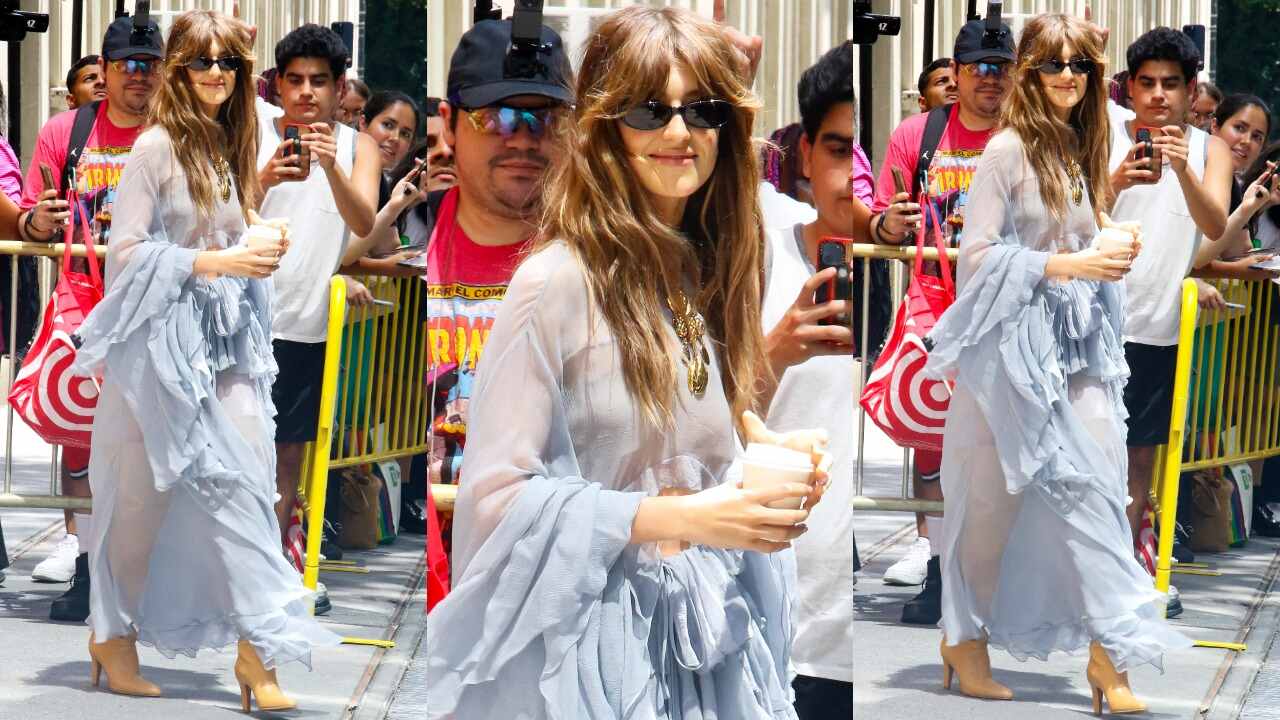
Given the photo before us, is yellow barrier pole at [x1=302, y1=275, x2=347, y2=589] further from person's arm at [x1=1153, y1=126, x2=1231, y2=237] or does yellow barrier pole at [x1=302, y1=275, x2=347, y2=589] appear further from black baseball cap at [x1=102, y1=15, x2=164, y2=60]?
person's arm at [x1=1153, y1=126, x2=1231, y2=237]

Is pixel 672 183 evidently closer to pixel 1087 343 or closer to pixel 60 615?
pixel 1087 343

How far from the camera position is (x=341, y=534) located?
4.19 meters

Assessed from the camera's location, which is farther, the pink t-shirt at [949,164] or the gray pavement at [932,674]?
the gray pavement at [932,674]

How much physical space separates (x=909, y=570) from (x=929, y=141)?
1.02m

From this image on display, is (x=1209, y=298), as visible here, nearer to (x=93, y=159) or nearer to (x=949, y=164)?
(x=949, y=164)

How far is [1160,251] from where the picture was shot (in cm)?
464

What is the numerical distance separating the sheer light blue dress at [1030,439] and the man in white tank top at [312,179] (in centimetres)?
138

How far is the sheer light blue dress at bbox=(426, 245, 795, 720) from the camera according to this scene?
8.21 feet

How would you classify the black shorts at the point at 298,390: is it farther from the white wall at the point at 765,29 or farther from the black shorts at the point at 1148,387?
the black shorts at the point at 1148,387

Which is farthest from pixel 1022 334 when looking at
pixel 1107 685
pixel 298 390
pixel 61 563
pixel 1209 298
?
pixel 61 563

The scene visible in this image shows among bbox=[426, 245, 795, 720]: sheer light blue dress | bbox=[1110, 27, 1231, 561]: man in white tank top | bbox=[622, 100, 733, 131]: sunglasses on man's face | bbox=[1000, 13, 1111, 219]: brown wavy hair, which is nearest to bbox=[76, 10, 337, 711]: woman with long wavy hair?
bbox=[426, 245, 795, 720]: sheer light blue dress

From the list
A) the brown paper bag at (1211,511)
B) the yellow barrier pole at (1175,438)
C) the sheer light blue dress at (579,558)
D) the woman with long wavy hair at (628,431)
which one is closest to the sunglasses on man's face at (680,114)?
the woman with long wavy hair at (628,431)

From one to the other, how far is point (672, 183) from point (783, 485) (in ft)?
1.58

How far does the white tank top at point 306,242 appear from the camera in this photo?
3.92 metres
